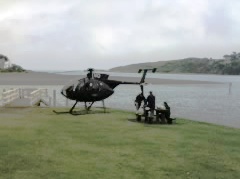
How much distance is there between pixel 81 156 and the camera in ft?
42.9

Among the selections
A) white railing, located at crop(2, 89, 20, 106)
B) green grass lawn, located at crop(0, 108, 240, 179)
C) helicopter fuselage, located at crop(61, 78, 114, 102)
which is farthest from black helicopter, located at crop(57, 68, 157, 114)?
green grass lawn, located at crop(0, 108, 240, 179)

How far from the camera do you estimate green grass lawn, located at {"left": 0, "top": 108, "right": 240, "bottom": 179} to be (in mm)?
11414

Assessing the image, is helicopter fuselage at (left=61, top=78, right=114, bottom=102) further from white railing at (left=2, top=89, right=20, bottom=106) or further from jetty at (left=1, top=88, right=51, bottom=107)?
white railing at (left=2, top=89, right=20, bottom=106)

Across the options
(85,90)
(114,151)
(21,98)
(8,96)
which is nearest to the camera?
(114,151)

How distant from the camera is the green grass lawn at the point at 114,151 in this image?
11.4 metres

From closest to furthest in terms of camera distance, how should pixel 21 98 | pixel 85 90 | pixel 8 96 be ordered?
pixel 85 90 → pixel 21 98 → pixel 8 96

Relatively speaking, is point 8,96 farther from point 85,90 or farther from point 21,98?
point 85,90

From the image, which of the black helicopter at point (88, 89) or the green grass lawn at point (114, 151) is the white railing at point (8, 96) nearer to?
the black helicopter at point (88, 89)

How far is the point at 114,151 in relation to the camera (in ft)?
45.4

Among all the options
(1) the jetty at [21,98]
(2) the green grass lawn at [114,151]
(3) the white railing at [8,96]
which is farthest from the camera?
(1) the jetty at [21,98]

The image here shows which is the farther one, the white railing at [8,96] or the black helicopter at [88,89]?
the white railing at [8,96]

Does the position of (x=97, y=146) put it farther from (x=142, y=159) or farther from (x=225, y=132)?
(x=225, y=132)

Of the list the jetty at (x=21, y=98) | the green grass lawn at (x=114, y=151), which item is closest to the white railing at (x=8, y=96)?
the jetty at (x=21, y=98)

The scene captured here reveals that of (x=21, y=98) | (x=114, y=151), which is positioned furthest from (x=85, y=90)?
(x=114, y=151)
